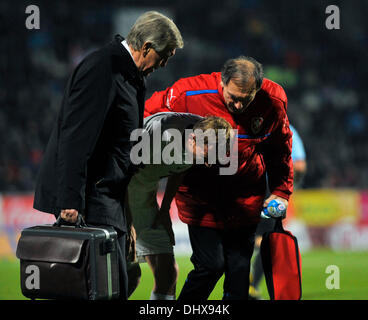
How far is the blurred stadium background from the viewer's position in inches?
554

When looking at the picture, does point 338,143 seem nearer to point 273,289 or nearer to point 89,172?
point 273,289

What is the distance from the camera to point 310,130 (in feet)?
65.8

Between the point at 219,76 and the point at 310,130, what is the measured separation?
15.2m

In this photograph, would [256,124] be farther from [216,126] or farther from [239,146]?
[216,126]

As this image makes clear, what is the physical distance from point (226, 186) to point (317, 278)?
16.2 feet

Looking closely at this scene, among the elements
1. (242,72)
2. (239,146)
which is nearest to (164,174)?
(239,146)

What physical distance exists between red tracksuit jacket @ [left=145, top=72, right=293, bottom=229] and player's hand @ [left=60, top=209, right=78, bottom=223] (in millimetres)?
1359

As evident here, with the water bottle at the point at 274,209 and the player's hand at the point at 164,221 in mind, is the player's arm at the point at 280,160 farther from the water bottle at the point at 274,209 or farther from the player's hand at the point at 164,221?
the player's hand at the point at 164,221

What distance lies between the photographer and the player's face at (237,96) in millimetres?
4844

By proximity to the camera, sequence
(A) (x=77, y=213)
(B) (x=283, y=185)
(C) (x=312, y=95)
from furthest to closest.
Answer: (C) (x=312, y=95) → (B) (x=283, y=185) → (A) (x=77, y=213)

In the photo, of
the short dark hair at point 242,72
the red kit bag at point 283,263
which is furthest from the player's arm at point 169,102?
the red kit bag at point 283,263

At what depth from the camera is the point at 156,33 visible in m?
4.05

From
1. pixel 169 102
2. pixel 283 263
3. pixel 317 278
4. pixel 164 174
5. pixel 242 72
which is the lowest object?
pixel 317 278

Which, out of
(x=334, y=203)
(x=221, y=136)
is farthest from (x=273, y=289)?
(x=334, y=203)
